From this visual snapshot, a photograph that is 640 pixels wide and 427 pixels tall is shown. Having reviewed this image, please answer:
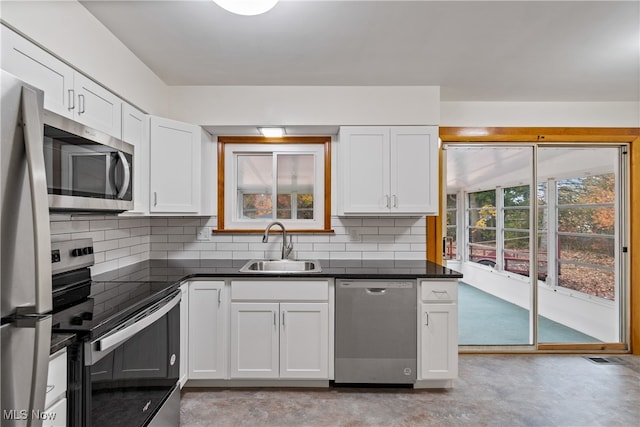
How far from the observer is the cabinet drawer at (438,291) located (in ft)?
8.02

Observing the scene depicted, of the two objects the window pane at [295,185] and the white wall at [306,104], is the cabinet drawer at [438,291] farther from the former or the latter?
the white wall at [306,104]

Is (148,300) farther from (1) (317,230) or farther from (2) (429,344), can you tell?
(2) (429,344)

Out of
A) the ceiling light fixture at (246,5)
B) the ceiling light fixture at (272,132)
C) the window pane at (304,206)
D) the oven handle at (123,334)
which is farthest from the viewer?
the window pane at (304,206)

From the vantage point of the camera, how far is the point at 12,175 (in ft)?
2.51

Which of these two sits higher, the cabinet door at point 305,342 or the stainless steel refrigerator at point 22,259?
the stainless steel refrigerator at point 22,259

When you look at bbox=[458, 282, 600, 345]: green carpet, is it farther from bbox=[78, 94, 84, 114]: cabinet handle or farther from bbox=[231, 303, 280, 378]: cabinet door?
bbox=[78, 94, 84, 114]: cabinet handle

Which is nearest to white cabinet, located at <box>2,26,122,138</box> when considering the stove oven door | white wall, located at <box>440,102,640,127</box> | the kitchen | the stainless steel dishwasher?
the kitchen

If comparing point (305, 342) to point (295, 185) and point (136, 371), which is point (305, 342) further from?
point (295, 185)

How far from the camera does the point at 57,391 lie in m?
1.15

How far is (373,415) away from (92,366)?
1.69 m

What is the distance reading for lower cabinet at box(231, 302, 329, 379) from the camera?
2.44 m

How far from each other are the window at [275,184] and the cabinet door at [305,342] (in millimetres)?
890

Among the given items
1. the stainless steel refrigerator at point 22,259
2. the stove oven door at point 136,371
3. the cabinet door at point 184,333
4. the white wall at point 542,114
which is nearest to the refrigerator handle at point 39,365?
the stainless steel refrigerator at point 22,259

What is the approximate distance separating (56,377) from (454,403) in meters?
2.31
